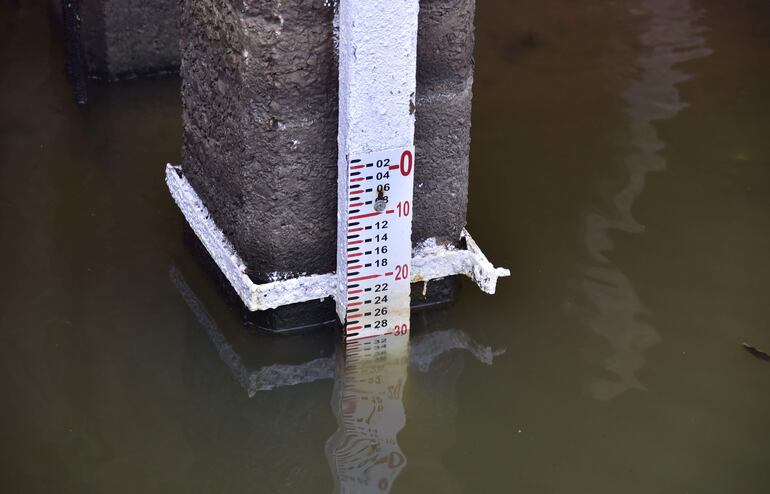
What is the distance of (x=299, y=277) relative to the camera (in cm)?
395

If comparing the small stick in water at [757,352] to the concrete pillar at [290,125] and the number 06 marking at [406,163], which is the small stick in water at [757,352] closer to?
the concrete pillar at [290,125]

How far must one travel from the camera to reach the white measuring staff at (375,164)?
3523 millimetres

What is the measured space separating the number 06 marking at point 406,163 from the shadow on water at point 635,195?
32.0 inches

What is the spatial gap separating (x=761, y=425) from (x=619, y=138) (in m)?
1.64

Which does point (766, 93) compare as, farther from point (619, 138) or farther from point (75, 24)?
point (75, 24)

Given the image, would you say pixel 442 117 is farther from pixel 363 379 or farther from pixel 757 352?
pixel 757 352

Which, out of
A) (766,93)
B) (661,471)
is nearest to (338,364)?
(661,471)

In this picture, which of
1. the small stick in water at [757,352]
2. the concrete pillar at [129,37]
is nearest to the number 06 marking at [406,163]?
the small stick in water at [757,352]

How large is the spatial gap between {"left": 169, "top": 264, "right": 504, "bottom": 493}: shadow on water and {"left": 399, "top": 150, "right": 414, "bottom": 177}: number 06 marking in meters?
0.54

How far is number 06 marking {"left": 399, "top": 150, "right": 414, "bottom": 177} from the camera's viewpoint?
3730mm

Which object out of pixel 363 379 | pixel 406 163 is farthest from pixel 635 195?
pixel 363 379

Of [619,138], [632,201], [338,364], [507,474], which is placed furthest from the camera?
[619,138]

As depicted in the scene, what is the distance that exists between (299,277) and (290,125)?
19.6 inches

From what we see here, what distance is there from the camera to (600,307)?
4188 mm
